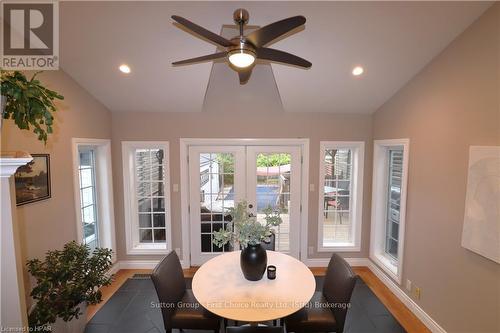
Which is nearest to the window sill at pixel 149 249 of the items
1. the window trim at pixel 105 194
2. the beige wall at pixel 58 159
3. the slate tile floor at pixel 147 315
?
the window trim at pixel 105 194

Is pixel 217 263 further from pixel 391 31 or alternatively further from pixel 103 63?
pixel 391 31

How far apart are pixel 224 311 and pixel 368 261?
9.74ft

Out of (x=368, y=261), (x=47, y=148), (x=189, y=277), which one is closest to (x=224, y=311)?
(x=189, y=277)

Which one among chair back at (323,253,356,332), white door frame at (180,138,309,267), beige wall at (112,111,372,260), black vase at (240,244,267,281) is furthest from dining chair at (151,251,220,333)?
beige wall at (112,111,372,260)

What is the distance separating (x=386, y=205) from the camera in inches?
137

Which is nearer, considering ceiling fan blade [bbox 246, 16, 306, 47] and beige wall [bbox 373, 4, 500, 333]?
ceiling fan blade [bbox 246, 16, 306, 47]

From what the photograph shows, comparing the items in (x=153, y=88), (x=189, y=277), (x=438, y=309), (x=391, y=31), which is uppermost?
(x=391, y=31)

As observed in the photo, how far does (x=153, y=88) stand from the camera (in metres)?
2.98

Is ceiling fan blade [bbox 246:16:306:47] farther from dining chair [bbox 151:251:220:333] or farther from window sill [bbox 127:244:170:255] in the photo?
window sill [bbox 127:244:170:255]

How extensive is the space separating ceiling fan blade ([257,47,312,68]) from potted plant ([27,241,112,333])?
229 cm

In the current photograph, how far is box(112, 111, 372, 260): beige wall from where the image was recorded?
349cm

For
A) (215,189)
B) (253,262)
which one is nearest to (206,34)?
(253,262)

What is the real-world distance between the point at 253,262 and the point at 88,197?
8.63ft

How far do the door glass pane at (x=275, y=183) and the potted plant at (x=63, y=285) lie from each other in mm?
2181
